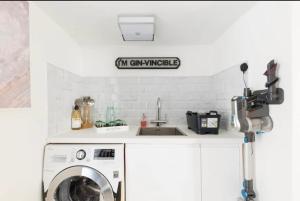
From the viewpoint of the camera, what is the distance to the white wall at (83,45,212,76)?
6.56 feet

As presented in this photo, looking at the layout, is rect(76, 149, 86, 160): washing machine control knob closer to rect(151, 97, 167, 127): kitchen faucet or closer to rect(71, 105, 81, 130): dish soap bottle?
rect(71, 105, 81, 130): dish soap bottle

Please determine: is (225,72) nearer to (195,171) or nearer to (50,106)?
(195,171)

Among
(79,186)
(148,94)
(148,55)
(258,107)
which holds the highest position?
(148,55)

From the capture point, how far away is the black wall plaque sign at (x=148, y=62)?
78.2 inches

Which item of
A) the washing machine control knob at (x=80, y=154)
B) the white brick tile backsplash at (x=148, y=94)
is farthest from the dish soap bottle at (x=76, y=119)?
the washing machine control knob at (x=80, y=154)

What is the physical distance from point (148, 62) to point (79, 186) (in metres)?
1.35

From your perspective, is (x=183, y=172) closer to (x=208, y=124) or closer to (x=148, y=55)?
(x=208, y=124)

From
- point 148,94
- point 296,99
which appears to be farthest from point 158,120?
point 296,99

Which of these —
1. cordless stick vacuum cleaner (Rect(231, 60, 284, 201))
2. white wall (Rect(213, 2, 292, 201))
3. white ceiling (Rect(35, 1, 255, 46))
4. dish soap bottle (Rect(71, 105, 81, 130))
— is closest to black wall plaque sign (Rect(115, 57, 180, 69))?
white ceiling (Rect(35, 1, 255, 46))

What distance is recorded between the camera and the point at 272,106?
0.88 m

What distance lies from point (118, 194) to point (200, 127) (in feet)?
Result: 2.59

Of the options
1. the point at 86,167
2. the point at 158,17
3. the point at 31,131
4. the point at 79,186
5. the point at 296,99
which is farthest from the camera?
the point at 79,186

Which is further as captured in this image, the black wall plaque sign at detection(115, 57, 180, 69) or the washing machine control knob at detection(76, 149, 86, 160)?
the black wall plaque sign at detection(115, 57, 180, 69)

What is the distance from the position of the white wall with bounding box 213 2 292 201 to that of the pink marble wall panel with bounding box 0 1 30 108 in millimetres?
841
